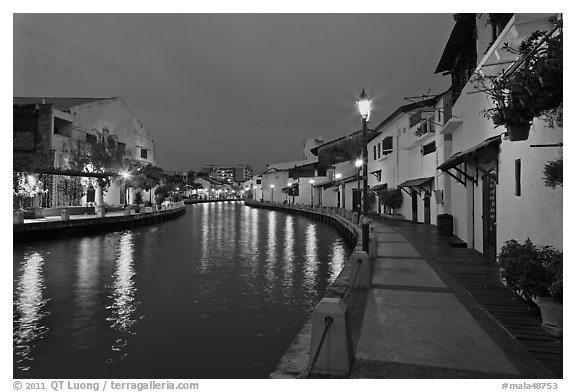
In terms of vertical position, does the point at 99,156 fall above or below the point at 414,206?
above

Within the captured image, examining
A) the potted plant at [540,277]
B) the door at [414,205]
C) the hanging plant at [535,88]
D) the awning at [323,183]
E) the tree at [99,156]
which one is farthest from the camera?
the awning at [323,183]

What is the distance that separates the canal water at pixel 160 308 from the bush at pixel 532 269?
15.0 feet

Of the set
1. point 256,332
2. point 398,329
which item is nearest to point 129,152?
point 256,332

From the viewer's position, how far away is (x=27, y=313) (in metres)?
10.0

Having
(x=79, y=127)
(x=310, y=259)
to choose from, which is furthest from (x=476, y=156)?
(x=79, y=127)

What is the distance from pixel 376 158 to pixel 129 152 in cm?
3361

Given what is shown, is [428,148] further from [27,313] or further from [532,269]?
[27,313]

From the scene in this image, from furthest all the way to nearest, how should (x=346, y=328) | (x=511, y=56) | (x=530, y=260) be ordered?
(x=511, y=56)
(x=530, y=260)
(x=346, y=328)

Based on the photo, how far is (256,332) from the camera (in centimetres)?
877

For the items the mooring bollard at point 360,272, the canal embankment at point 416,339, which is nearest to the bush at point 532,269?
the canal embankment at point 416,339

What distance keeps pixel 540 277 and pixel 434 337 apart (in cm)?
176

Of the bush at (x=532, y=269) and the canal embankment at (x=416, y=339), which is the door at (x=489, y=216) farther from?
the bush at (x=532, y=269)

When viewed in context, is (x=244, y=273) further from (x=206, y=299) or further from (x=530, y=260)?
(x=530, y=260)

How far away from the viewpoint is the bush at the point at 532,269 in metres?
5.15
